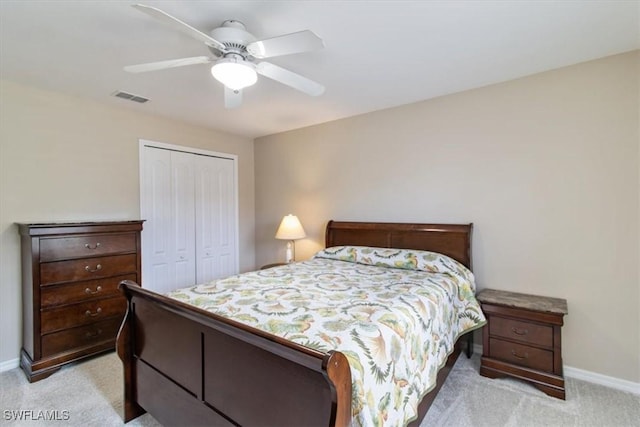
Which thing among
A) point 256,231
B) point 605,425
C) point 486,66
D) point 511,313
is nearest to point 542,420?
point 605,425

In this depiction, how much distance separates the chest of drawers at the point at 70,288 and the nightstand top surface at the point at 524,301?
3.30 metres

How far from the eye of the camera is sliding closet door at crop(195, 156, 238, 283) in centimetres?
403

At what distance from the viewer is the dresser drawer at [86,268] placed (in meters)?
2.49

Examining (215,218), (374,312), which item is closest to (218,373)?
(374,312)

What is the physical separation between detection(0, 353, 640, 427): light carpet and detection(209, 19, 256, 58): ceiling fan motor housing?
7.74 ft

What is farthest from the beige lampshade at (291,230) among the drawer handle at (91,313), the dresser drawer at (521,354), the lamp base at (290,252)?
the dresser drawer at (521,354)

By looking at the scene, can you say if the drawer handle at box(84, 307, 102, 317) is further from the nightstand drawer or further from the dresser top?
the nightstand drawer

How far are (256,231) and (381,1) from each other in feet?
12.2

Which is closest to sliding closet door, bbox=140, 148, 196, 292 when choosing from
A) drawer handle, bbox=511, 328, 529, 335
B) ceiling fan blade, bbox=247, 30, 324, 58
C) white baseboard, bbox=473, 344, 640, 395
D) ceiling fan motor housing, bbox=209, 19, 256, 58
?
ceiling fan motor housing, bbox=209, 19, 256, 58

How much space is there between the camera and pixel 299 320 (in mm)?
1526

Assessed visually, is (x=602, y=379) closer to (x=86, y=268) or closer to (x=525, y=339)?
(x=525, y=339)

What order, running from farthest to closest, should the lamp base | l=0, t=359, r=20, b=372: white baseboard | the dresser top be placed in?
the lamp base
l=0, t=359, r=20, b=372: white baseboard
the dresser top

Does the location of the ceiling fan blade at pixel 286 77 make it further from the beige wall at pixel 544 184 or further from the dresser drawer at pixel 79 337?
the dresser drawer at pixel 79 337

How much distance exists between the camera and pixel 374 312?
1.61m
